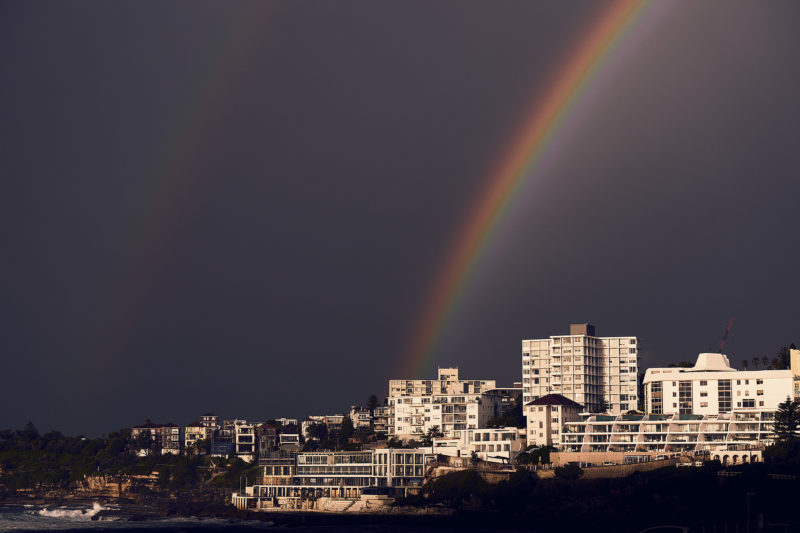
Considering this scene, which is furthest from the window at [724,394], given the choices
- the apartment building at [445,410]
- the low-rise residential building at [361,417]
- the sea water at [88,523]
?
the low-rise residential building at [361,417]

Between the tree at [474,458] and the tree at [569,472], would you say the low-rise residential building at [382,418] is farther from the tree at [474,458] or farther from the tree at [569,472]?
the tree at [569,472]

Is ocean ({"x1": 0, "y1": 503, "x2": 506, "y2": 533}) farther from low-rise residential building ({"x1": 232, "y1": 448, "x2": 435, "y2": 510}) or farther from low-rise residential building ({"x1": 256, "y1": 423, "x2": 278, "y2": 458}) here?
low-rise residential building ({"x1": 256, "y1": 423, "x2": 278, "y2": 458})

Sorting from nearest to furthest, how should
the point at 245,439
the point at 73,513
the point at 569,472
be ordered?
the point at 569,472 < the point at 73,513 < the point at 245,439

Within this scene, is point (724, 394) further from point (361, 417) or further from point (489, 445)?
point (361, 417)

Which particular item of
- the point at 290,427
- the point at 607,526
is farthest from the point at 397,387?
the point at 607,526

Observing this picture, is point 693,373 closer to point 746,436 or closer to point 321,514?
point 746,436

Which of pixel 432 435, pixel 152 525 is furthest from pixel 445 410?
pixel 152 525

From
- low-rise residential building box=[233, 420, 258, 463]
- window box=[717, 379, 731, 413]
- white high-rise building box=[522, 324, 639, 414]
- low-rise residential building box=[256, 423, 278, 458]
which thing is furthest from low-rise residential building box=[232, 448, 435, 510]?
low-rise residential building box=[233, 420, 258, 463]
